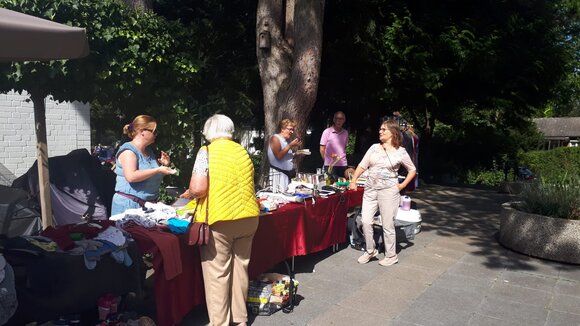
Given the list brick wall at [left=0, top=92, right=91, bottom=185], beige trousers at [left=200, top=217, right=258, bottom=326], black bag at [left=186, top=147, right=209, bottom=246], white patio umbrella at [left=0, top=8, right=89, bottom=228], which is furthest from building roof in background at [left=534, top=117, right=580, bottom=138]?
white patio umbrella at [left=0, top=8, right=89, bottom=228]

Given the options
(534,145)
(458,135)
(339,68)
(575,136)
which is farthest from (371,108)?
(575,136)

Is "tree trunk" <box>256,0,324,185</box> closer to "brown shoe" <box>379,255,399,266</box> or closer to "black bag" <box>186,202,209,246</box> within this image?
"brown shoe" <box>379,255,399,266</box>

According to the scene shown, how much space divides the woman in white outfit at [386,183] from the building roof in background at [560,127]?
2221 inches

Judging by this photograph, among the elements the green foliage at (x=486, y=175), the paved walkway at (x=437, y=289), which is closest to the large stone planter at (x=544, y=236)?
the paved walkway at (x=437, y=289)

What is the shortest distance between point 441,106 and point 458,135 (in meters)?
10.5

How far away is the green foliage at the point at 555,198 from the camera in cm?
604

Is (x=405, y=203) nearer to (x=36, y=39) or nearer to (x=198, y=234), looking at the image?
(x=198, y=234)

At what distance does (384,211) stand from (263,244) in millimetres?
1701

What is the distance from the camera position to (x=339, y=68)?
1083 cm

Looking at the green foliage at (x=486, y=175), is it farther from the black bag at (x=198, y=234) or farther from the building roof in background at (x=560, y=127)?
the building roof in background at (x=560, y=127)

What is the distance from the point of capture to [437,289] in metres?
4.94

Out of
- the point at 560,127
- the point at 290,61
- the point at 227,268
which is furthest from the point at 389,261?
the point at 560,127

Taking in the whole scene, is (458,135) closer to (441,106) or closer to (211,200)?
(441,106)

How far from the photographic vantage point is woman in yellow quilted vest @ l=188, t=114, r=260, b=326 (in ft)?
11.5
